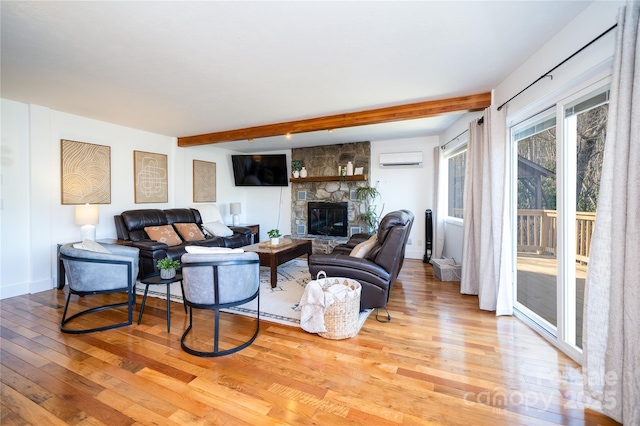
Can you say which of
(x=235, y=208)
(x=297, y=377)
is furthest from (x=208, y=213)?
(x=297, y=377)

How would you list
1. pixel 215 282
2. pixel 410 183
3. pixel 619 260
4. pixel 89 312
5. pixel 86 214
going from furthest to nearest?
pixel 410 183, pixel 86 214, pixel 89 312, pixel 215 282, pixel 619 260

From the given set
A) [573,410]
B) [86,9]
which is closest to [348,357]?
[573,410]

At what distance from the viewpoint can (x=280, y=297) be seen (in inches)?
131

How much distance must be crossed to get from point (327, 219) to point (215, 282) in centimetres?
428

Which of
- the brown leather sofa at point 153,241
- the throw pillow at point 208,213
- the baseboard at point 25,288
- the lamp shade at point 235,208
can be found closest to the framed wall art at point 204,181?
the throw pillow at point 208,213

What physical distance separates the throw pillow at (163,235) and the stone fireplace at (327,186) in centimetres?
254

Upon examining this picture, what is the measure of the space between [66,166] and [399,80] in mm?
4609

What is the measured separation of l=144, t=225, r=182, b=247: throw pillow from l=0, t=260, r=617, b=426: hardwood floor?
5.73 ft

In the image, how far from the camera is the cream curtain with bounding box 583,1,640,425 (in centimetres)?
129

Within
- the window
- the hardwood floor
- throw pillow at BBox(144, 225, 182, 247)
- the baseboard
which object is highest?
the window

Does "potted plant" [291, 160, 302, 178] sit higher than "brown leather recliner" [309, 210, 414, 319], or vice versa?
"potted plant" [291, 160, 302, 178]

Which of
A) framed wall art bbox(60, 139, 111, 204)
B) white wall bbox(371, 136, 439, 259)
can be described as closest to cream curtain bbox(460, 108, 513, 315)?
white wall bbox(371, 136, 439, 259)

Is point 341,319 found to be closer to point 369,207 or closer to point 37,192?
point 369,207

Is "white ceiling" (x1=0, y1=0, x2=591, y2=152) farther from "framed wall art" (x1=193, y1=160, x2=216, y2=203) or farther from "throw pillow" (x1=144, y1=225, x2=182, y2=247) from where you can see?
"framed wall art" (x1=193, y1=160, x2=216, y2=203)
